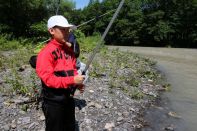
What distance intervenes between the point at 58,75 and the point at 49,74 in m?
0.19

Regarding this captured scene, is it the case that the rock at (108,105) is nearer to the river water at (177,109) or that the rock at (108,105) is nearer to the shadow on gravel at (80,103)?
the shadow on gravel at (80,103)

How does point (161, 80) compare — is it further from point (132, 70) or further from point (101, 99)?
point (101, 99)

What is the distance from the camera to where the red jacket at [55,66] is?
4.47 m

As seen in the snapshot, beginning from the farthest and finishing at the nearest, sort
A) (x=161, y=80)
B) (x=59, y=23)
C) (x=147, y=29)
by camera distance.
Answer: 1. (x=147, y=29)
2. (x=161, y=80)
3. (x=59, y=23)

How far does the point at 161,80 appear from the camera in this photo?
15031 millimetres

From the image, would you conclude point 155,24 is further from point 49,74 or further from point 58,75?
point 49,74

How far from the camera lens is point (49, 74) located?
14.6 ft

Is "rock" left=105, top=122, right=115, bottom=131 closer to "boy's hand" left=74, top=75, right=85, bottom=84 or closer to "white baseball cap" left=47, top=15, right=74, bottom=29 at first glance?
"boy's hand" left=74, top=75, right=85, bottom=84

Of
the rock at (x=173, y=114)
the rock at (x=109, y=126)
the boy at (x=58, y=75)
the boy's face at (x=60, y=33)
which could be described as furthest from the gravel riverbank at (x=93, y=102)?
the boy's face at (x=60, y=33)

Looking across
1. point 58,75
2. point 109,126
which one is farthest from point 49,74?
point 109,126

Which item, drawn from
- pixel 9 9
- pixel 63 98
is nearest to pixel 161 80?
pixel 63 98

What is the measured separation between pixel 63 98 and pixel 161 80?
10717 mm

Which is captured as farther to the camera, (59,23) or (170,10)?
(170,10)

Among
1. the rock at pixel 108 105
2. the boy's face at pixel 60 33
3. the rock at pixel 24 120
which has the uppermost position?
the boy's face at pixel 60 33
